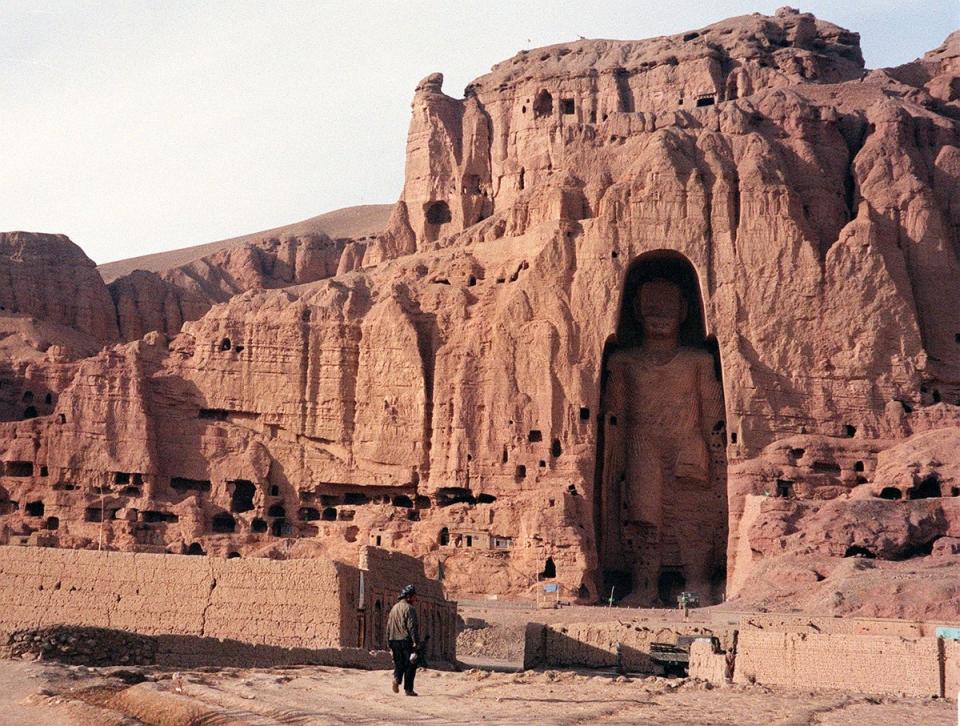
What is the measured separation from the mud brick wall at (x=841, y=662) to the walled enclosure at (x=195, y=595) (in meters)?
7.30

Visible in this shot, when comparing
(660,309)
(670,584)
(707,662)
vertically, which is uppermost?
(660,309)

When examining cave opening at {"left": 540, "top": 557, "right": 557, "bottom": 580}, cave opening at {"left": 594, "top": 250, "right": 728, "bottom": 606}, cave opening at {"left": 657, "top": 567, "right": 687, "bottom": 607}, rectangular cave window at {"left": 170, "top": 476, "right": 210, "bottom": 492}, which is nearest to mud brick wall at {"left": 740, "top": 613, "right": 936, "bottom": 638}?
cave opening at {"left": 540, "top": 557, "right": 557, "bottom": 580}

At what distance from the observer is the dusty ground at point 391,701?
16.5 m

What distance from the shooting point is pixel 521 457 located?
2167 inches

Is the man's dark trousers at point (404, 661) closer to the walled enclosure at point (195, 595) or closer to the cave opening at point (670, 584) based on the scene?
the walled enclosure at point (195, 595)

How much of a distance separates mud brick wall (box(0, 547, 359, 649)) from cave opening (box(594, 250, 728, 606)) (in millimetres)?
25825

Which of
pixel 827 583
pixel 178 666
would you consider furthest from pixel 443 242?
pixel 178 666

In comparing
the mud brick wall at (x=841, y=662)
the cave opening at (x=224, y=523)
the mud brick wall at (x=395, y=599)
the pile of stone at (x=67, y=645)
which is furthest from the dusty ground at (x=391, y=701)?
the cave opening at (x=224, y=523)

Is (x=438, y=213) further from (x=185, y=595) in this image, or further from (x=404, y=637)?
(x=404, y=637)

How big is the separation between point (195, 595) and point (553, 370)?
27.0m

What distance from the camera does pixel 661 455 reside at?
56.7 meters

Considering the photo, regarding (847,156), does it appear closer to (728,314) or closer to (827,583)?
(728,314)

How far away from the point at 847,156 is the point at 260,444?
24707 mm

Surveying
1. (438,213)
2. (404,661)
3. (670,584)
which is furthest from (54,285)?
(404,661)
